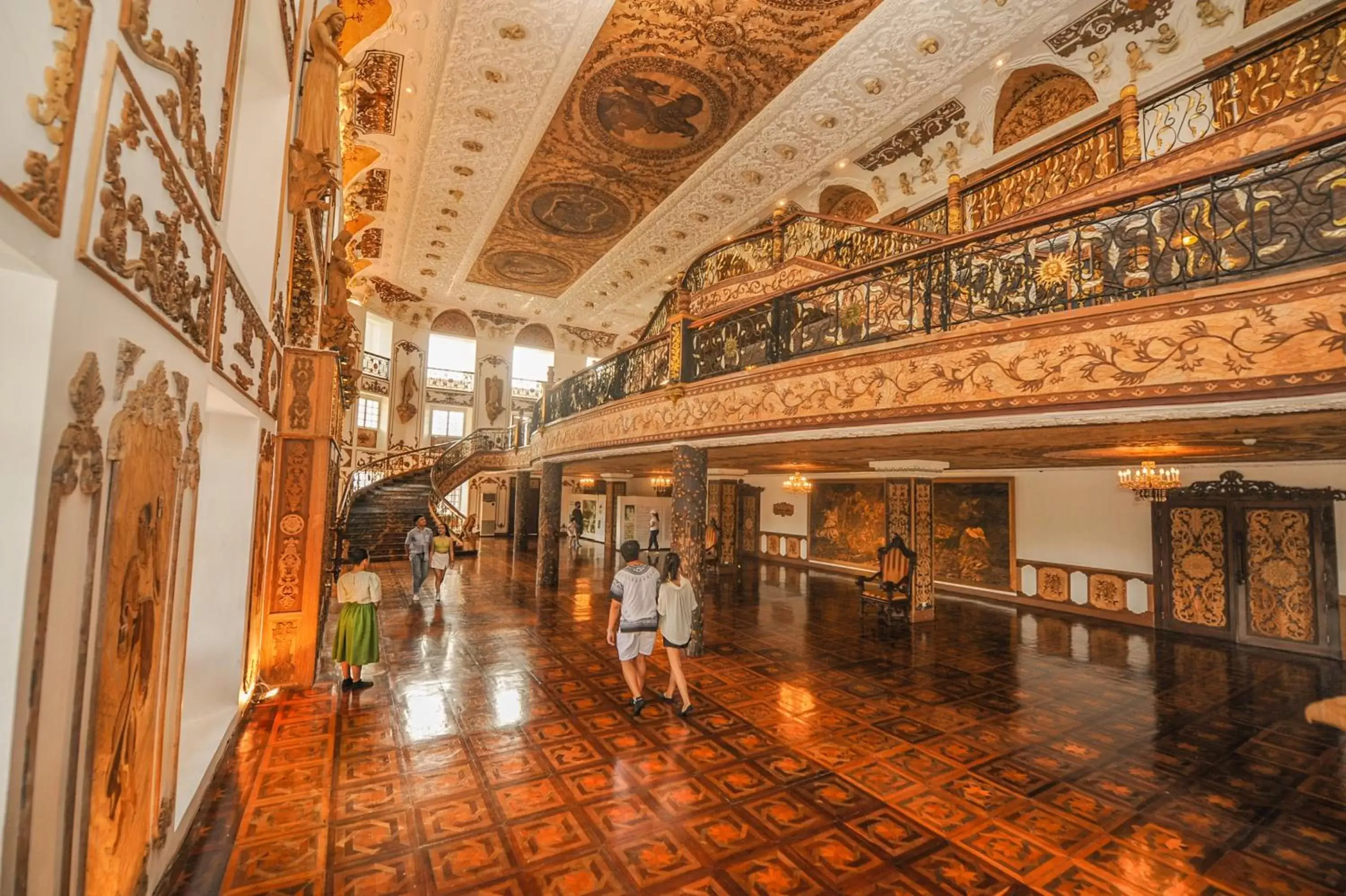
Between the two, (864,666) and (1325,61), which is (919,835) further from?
(1325,61)

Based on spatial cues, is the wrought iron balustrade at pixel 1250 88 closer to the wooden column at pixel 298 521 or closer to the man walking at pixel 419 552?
the wooden column at pixel 298 521

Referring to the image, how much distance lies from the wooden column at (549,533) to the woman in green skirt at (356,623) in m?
5.29

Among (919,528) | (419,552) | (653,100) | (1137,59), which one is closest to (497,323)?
(653,100)

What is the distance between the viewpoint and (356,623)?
555cm

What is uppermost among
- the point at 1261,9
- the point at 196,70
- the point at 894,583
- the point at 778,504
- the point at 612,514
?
the point at 1261,9

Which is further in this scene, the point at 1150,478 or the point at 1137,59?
the point at 1137,59

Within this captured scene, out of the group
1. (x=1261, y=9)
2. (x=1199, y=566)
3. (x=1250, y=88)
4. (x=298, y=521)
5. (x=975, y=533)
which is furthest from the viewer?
(x=975, y=533)

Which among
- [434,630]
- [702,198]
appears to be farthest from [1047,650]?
[702,198]

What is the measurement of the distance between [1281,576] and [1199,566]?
2.84ft

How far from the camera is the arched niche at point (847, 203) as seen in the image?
37.7 feet

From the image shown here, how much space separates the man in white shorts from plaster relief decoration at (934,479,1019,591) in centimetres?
882

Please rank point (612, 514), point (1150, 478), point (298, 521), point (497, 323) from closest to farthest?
point (298, 521)
point (1150, 478)
point (612, 514)
point (497, 323)

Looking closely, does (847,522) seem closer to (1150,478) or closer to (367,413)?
(1150,478)

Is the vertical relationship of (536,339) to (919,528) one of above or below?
above
